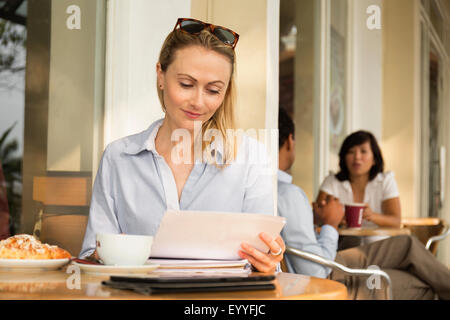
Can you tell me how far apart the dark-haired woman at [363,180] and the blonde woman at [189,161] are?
9.15 feet

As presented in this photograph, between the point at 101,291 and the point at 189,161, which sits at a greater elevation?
the point at 189,161

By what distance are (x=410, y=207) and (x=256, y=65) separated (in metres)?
4.31

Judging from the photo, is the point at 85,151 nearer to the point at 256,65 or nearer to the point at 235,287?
the point at 256,65

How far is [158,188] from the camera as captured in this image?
60.7 inches

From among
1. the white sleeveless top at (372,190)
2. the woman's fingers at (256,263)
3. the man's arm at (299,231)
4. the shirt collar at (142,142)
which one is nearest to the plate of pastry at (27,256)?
the woman's fingers at (256,263)

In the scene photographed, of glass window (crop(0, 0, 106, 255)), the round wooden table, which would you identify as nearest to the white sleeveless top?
glass window (crop(0, 0, 106, 255))

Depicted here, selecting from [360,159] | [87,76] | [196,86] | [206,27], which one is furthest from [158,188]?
[360,159]

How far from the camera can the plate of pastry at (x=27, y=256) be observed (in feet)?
3.42

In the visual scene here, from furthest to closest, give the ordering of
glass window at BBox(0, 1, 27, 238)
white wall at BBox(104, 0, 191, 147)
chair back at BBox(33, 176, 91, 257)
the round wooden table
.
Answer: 1. white wall at BBox(104, 0, 191, 147)
2. chair back at BBox(33, 176, 91, 257)
3. glass window at BBox(0, 1, 27, 238)
4. the round wooden table

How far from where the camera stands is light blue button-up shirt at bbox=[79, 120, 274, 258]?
1.52 meters

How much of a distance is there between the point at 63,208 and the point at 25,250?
45.5 inches

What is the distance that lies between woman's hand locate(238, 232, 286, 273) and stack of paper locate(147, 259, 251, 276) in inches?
0.8

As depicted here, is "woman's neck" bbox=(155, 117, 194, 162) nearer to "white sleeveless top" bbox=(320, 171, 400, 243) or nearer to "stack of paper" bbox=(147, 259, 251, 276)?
"stack of paper" bbox=(147, 259, 251, 276)

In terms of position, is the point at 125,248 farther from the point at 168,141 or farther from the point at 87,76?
the point at 87,76
